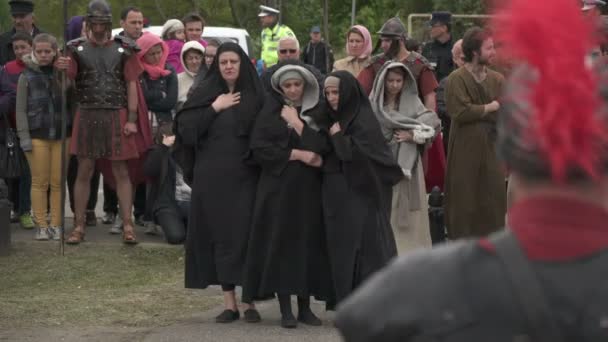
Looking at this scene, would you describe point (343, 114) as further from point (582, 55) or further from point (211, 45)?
A: point (582, 55)

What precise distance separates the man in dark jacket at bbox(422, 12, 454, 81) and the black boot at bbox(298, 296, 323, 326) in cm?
608

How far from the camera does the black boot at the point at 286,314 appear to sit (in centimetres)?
886

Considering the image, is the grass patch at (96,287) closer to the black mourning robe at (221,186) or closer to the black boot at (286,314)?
the black mourning robe at (221,186)

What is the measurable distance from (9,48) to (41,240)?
1.95 metres

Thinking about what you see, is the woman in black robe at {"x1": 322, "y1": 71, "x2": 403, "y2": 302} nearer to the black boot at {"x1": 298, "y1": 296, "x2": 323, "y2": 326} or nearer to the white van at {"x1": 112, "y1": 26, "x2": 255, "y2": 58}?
the black boot at {"x1": 298, "y1": 296, "x2": 323, "y2": 326}

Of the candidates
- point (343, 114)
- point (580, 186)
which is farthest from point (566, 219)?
point (343, 114)

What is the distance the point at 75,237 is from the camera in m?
11.9

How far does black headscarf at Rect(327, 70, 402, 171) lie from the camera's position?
877cm

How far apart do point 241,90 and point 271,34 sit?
846 cm

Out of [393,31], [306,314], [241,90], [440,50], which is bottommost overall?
[306,314]

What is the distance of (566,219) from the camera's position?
7.58 ft

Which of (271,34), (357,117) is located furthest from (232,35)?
(357,117)

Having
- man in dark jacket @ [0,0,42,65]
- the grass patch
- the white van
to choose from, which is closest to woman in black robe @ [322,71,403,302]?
the grass patch

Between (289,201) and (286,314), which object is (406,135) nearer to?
(289,201)
